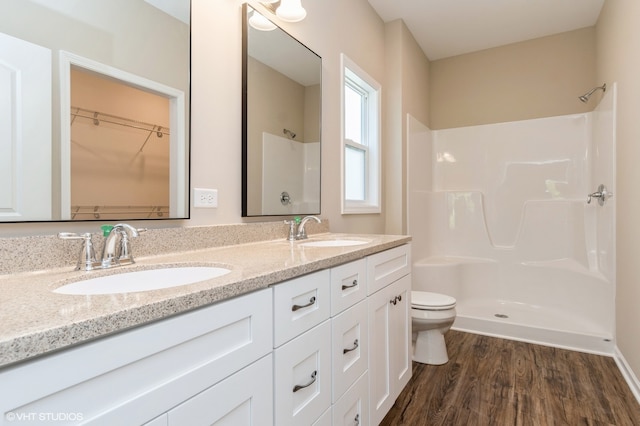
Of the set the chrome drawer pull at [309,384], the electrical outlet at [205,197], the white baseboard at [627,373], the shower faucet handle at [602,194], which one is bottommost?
the white baseboard at [627,373]

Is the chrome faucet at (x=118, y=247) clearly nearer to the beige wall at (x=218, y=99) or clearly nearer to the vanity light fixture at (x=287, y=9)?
the beige wall at (x=218, y=99)

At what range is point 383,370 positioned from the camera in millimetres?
1565

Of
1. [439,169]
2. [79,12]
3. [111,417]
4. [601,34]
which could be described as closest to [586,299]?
[439,169]

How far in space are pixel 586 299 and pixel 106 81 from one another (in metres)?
3.47

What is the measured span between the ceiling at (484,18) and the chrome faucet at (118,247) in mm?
2534

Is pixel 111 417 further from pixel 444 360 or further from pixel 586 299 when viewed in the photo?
pixel 586 299

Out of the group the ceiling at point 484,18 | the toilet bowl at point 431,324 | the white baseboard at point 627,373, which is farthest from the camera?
the ceiling at point 484,18

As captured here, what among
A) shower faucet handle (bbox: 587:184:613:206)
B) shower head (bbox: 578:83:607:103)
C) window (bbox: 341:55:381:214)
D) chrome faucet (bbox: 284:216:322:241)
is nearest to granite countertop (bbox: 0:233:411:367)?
chrome faucet (bbox: 284:216:322:241)

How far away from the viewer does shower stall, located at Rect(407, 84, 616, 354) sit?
2689mm

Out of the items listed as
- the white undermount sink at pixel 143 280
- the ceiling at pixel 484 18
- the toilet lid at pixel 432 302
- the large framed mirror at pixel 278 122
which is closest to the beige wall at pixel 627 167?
the ceiling at pixel 484 18

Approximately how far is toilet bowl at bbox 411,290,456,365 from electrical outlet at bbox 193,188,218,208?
146 centimetres

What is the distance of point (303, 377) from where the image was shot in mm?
1001

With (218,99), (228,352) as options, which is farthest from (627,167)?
(228,352)

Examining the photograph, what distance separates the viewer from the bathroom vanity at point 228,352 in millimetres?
487
